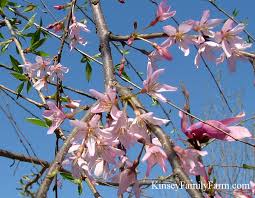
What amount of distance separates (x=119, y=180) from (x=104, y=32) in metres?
0.31

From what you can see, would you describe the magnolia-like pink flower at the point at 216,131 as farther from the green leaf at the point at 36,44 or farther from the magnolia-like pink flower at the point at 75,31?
the green leaf at the point at 36,44

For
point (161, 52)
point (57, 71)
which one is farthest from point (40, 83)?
point (161, 52)

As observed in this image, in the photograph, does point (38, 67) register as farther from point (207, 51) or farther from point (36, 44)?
point (207, 51)

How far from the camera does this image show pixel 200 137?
2.25 ft

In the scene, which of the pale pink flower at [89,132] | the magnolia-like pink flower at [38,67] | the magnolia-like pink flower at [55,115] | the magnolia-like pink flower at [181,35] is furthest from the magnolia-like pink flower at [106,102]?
the magnolia-like pink flower at [38,67]

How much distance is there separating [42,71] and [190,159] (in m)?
0.85

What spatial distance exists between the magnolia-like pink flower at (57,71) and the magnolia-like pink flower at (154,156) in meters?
0.68

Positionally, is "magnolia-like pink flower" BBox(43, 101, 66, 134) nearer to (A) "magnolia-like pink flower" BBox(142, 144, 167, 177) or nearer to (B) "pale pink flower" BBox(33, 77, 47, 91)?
(A) "magnolia-like pink flower" BBox(142, 144, 167, 177)

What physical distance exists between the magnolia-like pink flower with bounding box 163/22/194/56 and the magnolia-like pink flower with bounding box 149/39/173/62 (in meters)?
0.01

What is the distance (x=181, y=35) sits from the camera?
84 cm

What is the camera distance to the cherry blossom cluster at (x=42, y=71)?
1.35m

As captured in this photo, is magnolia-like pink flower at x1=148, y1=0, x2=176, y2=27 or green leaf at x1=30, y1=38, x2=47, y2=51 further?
green leaf at x1=30, y1=38, x2=47, y2=51

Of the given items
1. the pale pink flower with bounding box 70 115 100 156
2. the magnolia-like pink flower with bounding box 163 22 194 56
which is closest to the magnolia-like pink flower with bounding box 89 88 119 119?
the pale pink flower with bounding box 70 115 100 156

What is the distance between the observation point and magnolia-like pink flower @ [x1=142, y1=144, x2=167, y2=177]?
631 mm
